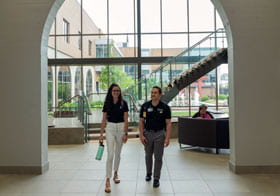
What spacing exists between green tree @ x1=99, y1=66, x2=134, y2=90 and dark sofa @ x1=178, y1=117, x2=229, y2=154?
A: 27.5 feet

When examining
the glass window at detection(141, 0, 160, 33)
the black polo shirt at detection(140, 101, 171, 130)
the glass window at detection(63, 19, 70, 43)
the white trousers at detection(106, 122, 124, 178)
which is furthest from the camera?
the glass window at detection(63, 19, 70, 43)

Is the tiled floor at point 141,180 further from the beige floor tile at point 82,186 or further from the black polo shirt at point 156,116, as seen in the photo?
the black polo shirt at point 156,116

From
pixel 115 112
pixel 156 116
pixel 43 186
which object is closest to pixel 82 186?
pixel 43 186

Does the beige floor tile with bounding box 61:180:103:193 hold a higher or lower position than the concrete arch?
lower

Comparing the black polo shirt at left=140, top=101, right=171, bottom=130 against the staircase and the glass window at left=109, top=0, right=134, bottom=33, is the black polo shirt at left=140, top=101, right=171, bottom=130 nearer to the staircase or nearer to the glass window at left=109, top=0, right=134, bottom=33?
the staircase

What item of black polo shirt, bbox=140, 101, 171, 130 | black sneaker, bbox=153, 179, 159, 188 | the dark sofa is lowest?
black sneaker, bbox=153, 179, 159, 188

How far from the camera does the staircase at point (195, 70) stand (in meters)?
10.8

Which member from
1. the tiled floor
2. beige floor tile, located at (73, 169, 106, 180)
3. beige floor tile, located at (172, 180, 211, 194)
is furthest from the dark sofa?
beige floor tile, located at (73, 169, 106, 180)

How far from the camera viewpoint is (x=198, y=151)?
737 centimetres

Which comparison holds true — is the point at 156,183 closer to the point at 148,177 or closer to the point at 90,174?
the point at 148,177

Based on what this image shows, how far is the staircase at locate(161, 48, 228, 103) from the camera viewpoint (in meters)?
10.8
